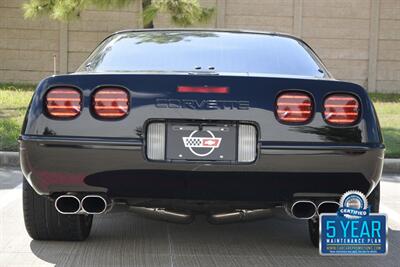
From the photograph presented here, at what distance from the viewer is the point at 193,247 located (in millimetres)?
4586

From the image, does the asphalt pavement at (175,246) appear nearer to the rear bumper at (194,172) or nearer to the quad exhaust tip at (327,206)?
the quad exhaust tip at (327,206)

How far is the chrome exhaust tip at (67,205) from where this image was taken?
396cm

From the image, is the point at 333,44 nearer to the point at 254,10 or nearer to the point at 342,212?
the point at 254,10

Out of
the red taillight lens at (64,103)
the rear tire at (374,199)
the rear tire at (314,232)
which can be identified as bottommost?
the rear tire at (314,232)

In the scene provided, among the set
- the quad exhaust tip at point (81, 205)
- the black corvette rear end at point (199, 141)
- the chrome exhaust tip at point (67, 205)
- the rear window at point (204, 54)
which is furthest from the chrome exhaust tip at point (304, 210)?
the chrome exhaust tip at point (67, 205)

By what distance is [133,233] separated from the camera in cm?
498

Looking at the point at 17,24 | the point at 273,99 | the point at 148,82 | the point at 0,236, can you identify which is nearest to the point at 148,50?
the point at 148,82

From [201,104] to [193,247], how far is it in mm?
1186

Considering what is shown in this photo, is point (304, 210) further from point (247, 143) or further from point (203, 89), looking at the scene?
point (203, 89)

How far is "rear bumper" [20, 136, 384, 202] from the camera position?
3764 mm

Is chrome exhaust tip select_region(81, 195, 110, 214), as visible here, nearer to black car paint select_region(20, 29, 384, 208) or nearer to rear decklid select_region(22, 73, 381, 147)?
black car paint select_region(20, 29, 384, 208)
